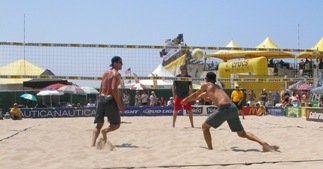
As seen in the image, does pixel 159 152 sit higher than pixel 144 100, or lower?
lower

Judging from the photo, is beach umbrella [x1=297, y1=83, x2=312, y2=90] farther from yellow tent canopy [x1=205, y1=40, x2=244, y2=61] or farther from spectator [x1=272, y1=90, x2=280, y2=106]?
yellow tent canopy [x1=205, y1=40, x2=244, y2=61]

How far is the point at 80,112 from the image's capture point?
1914 cm

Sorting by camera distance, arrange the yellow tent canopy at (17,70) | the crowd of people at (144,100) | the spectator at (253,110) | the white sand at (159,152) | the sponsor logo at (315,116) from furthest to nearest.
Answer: the yellow tent canopy at (17,70), the crowd of people at (144,100), the spectator at (253,110), the sponsor logo at (315,116), the white sand at (159,152)

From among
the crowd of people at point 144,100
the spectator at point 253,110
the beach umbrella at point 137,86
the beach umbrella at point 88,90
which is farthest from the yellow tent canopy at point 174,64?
the spectator at point 253,110

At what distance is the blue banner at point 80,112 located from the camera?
1869 centimetres

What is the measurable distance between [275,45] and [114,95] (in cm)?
2752

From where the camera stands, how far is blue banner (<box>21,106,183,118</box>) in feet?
61.3

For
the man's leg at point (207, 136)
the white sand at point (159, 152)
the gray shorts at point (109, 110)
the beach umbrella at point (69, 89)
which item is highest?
the beach umbrella at point (69, 89)

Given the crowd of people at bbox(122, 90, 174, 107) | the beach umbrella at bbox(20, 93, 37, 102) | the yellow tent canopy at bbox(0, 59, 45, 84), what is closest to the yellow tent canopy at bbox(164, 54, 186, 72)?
the crowd of people at bbox(122, 90, 174, 107)

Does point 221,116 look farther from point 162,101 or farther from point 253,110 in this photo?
point 162,101

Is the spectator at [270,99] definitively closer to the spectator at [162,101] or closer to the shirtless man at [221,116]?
the spectator at [162,101]

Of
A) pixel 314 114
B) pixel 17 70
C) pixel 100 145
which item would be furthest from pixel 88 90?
pixel 100 145

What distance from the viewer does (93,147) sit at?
22.5ft

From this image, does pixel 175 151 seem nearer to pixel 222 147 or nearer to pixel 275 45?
pixel 222 147
